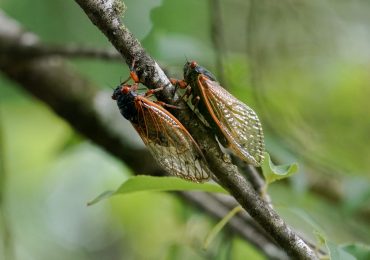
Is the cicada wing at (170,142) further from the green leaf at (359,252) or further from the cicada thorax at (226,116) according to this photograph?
the green leaf at (359,252)

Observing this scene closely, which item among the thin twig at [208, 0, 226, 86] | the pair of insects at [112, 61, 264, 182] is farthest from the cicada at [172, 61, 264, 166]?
the thin twig at [208, 0, 226, 86]

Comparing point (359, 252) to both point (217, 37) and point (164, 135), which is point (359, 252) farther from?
point (217, 37)

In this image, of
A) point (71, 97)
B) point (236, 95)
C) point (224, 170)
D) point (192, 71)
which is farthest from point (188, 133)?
point (71, 97)

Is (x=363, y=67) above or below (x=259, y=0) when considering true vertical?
below

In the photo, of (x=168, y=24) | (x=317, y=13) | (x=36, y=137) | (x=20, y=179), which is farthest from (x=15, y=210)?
(x=168, y=24)

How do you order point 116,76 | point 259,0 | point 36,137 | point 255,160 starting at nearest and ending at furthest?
point 255,160 → point 116,76 → point 259,0 → point 36,137

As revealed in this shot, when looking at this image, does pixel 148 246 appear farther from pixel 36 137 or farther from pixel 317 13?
pixel 317 13

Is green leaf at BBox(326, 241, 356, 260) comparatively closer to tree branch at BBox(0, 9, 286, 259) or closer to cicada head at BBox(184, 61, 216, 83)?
cicada head at BBox(184, 61, 216, 83)
